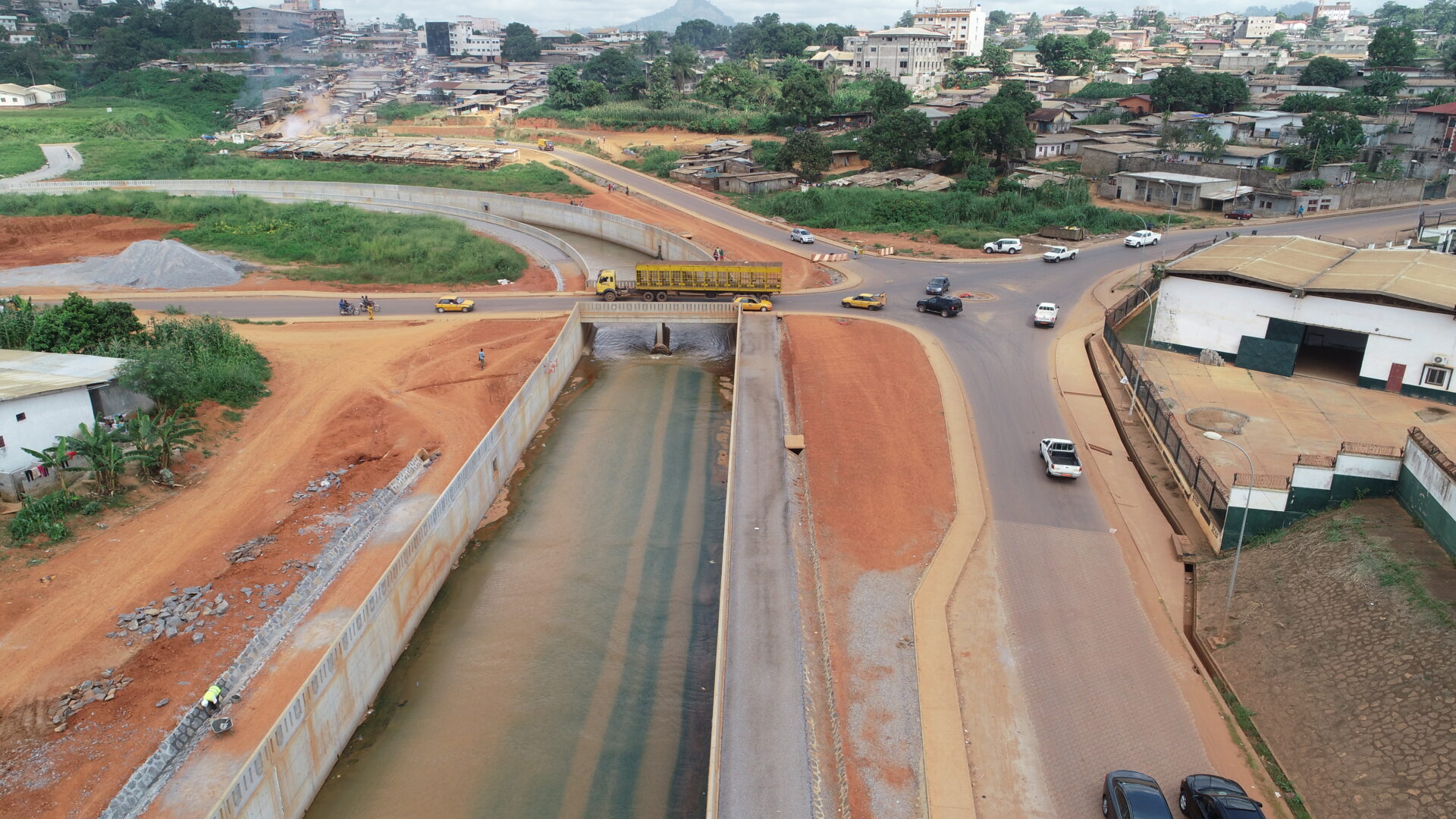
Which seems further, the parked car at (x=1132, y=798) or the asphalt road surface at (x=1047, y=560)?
the asphalt road surface at (x=1047, y=560)

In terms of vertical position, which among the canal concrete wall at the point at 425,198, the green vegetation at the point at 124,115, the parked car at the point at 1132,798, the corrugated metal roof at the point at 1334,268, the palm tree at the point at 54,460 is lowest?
the parked car at the point at 1132,798

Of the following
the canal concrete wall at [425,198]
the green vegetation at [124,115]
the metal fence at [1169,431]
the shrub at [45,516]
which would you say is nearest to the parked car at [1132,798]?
the metal fence at [1169,431]

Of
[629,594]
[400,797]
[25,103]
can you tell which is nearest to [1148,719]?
[629,594]

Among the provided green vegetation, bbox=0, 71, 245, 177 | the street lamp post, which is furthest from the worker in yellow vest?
green vegetation, bbox=0, 71, 245, 177

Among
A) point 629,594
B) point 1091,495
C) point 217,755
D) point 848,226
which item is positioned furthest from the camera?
point 848,226

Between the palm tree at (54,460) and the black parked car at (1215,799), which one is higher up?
the palm tree at (54,460)

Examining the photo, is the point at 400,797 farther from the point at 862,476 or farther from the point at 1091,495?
the point at 1091,495

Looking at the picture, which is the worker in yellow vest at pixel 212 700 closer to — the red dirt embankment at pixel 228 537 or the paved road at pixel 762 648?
the red dirt embankment at pixel 228 537
